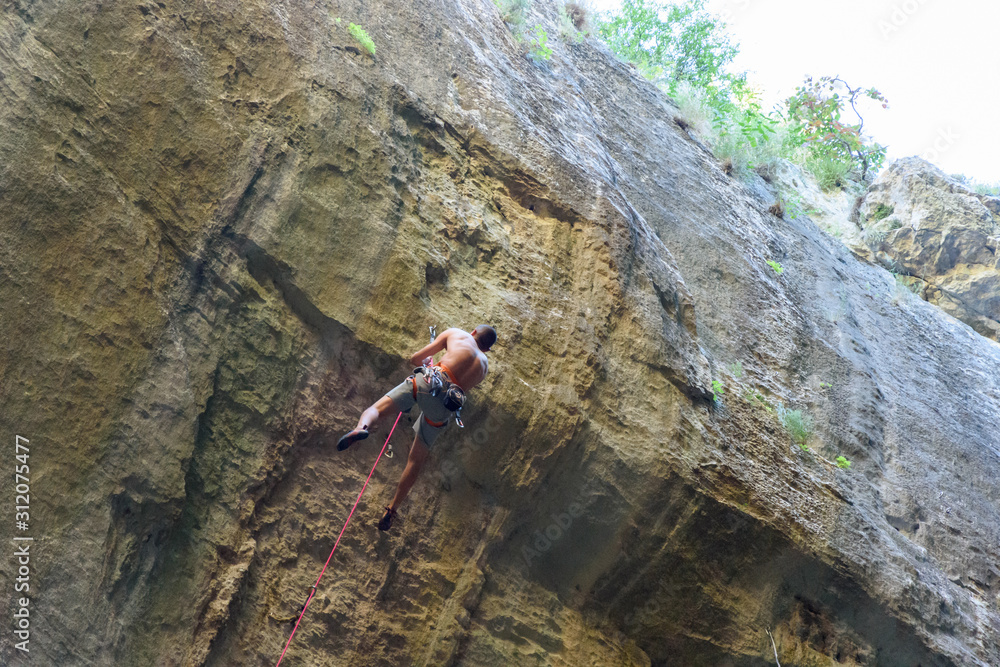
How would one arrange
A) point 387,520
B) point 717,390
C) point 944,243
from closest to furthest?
point 387,520 → point 717,390 → point 944,243

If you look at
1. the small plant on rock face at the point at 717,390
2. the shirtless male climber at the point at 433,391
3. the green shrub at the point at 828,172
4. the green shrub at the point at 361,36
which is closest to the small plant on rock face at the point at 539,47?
the green shrub at the point at 361,36

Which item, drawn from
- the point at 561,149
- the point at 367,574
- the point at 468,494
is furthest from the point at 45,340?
the point at 561,149

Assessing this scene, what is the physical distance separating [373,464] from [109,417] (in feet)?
6.24

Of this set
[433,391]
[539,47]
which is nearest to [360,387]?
[433,391]

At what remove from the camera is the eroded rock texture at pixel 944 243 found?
12945mm

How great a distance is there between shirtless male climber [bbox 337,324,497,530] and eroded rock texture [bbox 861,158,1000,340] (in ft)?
A: 35.9

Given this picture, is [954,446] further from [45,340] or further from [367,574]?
[45,340]

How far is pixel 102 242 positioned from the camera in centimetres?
474

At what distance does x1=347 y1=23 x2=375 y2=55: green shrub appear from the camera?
6059 millimetres

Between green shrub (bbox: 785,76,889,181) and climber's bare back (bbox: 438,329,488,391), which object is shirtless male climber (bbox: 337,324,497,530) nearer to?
climber's bare back (bbox: 438,329,488,391)

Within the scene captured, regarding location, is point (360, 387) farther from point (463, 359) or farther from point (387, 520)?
point (387, 520)

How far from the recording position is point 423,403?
506 centimetres

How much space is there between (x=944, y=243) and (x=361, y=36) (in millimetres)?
12316

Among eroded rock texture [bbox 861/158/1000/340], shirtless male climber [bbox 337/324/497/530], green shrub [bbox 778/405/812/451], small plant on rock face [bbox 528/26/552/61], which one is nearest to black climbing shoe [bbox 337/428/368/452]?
shirtless male climber [bbox 337/324/497/530]
